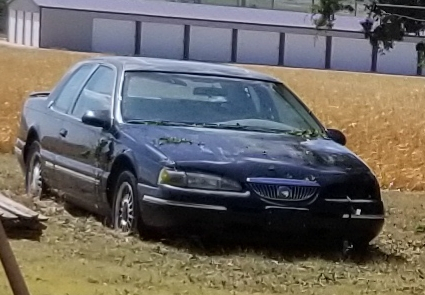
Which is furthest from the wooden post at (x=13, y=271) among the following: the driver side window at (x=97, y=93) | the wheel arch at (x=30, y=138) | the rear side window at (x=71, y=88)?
the wheel arch at (x=30, y=138)

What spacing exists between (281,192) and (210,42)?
58.7 meters

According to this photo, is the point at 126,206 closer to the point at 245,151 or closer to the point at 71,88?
the point at 245,151

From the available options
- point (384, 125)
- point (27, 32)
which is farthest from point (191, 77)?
point (27, 32)

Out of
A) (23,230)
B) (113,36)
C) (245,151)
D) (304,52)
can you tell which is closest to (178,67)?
(245,151)

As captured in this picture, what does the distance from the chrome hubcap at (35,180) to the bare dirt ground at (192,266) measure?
118cm

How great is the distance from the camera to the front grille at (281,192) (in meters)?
8.88

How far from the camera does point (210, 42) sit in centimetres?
6731

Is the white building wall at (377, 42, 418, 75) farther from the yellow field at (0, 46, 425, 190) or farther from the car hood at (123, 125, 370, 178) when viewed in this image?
the car hood at (123, 125, 370, 178)

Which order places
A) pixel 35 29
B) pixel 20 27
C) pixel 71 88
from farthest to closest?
pixel 20 27, pixel 35 29, pixel 71 88

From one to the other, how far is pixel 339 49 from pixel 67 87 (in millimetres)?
58076

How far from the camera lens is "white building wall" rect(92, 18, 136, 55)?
218 feet

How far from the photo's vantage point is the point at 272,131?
1013 centimetres

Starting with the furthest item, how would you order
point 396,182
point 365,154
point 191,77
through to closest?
1. point 365,154
2. point 396,182
3. point 191,77

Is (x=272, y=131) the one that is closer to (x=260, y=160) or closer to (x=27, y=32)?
(x=260, y=160)
